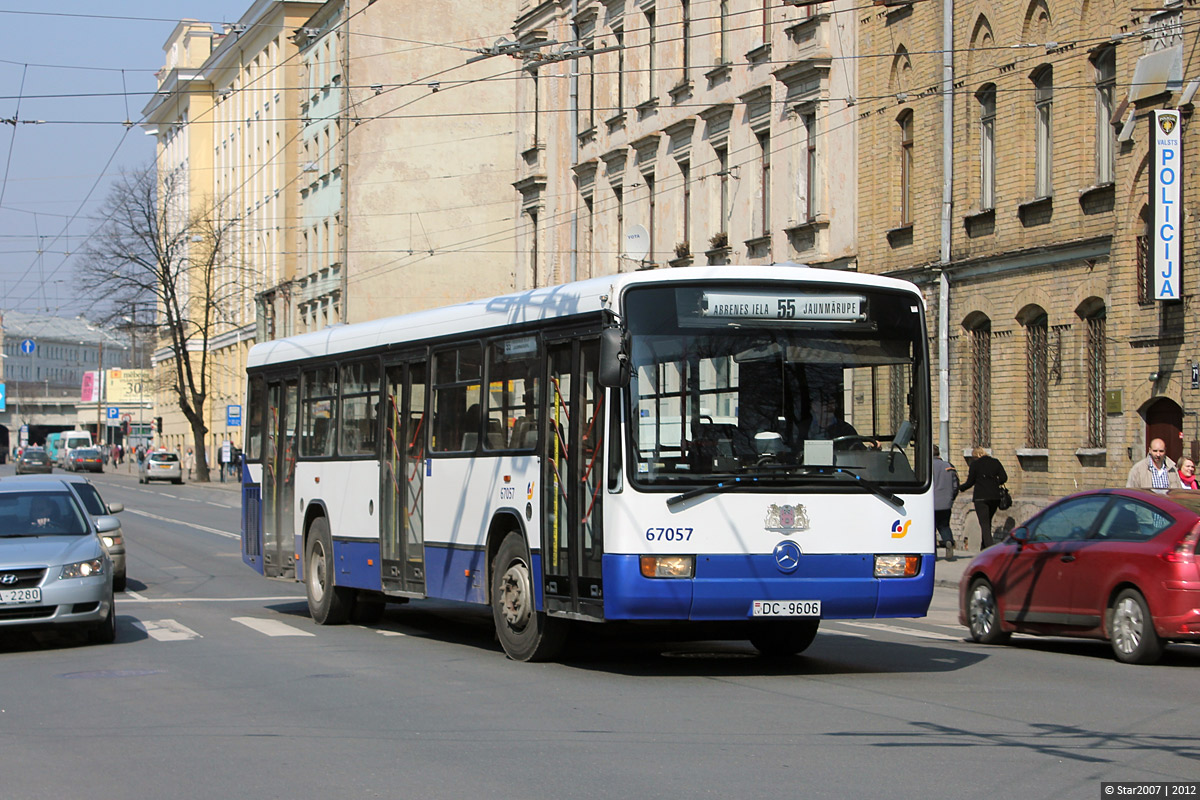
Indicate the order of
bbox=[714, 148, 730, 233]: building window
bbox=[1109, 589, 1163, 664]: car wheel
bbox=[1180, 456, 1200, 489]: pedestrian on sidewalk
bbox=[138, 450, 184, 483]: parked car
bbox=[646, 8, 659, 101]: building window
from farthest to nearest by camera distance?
bbox=[138, 450, 184, 483]: parked car
bbox=[646, 8, 659, 101]: building window
bbox=[714, 148, 730, 233]: building window
bbox=[1180, 456, 1200, 489]: pedestrian on sidewalk
bbox=[1109, 589, 1163, 664]: car wheel

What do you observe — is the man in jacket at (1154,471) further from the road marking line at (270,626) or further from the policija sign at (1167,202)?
the road marking line at (270,626)

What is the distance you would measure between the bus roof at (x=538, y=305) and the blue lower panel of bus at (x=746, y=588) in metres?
1.92

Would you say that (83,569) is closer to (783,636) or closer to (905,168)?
(783,636)

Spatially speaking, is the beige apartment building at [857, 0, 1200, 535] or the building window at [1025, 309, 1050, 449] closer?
the beige apartment building at [857, 0, 1200, 535]

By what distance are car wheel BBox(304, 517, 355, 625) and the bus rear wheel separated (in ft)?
12.9

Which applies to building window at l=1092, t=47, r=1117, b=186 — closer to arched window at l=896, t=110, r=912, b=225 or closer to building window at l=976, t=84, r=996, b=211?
building window at l=976, t=84, r=996, b=211

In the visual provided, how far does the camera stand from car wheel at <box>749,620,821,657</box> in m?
13.4

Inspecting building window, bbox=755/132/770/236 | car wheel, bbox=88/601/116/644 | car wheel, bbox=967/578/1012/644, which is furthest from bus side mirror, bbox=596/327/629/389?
building window, bbox=755/132/770/236

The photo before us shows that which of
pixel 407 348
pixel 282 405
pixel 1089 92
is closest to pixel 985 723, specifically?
pixel 407 348

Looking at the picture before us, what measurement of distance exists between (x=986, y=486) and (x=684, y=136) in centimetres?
1521

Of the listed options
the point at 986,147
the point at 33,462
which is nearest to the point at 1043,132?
the point at 986,147

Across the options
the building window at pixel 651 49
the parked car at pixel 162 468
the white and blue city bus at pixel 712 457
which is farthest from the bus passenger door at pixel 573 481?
the parked car at pixel 162 468

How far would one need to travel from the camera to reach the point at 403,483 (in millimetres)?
15555

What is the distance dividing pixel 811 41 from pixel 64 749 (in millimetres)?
25765
